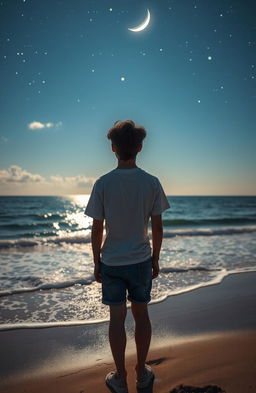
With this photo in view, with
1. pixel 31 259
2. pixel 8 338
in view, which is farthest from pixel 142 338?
pixel 31 259

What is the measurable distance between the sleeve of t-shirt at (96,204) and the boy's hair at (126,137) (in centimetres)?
29

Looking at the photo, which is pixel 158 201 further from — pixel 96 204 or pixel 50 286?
pixel 50 286

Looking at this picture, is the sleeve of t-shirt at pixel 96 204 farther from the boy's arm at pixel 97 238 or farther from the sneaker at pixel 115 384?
the sneaker at pixel 115 384

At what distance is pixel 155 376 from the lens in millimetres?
2344

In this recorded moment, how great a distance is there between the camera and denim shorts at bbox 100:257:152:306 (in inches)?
81.6

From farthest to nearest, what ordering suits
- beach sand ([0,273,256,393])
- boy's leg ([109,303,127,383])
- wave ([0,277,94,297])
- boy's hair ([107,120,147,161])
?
wave ([0,277,94,297]) < beach sand ([0,273,256,393]) < boy's leg ([109,303,127,383]) < boy's hair ([107,120,147,161])

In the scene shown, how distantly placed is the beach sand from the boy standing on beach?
394 mm

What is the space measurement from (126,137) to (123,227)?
663mm

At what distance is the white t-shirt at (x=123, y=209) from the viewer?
2020 millimetres

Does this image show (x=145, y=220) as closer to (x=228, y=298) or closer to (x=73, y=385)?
(x=73, y=385)

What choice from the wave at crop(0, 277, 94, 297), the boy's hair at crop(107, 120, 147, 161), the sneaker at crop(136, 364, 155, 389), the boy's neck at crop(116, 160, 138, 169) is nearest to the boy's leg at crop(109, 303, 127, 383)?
the sneaker at crop(136, 364, 155, 389)

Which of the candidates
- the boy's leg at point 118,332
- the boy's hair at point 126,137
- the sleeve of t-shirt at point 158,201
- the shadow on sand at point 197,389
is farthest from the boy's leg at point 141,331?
the boy's hair at point 126,137

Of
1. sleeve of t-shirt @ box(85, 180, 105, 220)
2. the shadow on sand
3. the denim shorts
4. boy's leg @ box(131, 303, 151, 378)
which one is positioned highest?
sleeve of t-shirt @ box(85, 180, 105, 220)

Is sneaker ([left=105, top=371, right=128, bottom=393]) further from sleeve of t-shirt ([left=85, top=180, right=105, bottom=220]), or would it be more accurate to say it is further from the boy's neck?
the boy's neck
